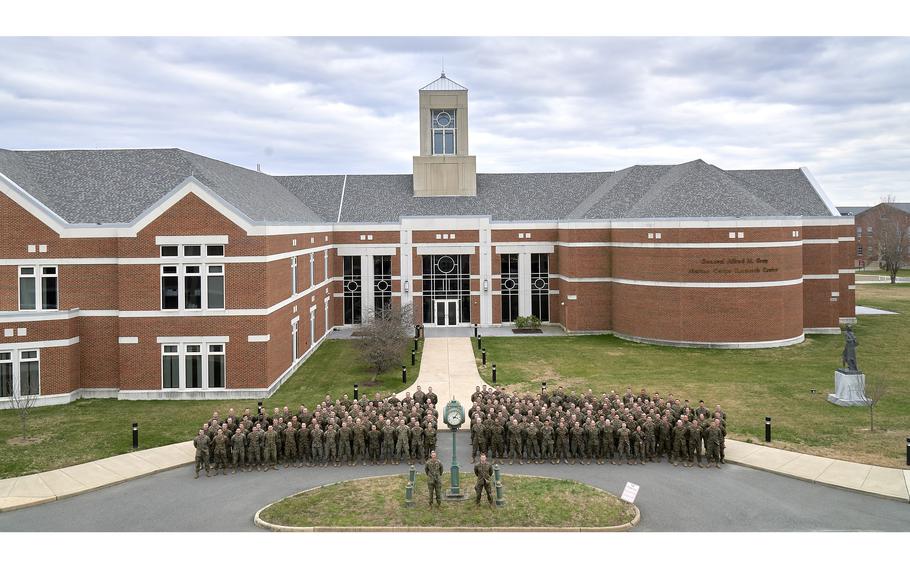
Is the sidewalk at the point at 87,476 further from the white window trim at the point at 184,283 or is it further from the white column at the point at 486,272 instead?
the white column at the point at 486,272

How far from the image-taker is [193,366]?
87.8ft

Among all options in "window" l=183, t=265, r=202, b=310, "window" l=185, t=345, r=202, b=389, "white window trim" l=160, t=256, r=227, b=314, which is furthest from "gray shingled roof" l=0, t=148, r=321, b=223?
"window" l=185, t=345, r=202, b=389

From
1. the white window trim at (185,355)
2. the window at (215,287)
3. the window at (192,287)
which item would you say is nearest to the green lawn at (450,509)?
the white window trim at (185,355)

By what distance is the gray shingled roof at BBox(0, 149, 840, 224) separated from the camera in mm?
31031

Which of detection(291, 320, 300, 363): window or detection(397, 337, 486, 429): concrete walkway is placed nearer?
detection(397, 337, 486, 429): concrete walkway

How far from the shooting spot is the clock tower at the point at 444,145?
51969mm

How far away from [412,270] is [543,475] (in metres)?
29.5

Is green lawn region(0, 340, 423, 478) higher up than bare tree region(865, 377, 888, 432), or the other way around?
bare tree region(865, 377, 888, 432)

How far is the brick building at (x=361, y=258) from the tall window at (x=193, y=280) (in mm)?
65

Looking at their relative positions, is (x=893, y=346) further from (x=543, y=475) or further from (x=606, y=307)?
(x=543, y=475)

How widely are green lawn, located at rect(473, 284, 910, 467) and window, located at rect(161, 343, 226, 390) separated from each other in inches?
462

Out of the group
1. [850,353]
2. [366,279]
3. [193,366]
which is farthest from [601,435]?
[366,279]

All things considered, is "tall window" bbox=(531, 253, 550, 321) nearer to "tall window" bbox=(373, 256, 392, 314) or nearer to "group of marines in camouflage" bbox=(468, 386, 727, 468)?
"tall window" bbox=(373, 256, 392, 314)

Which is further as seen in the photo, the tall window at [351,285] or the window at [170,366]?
the tall window at [351,285]
